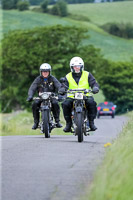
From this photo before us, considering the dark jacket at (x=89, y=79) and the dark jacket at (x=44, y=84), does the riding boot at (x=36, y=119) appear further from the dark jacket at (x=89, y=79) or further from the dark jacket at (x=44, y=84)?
the dark jacket at (x=89, y=79)

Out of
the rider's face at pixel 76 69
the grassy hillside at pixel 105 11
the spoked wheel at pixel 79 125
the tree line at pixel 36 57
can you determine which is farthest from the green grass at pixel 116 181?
the grassy hillside at pixel 105 11

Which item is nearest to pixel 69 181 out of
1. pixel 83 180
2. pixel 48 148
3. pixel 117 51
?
pixel 83 180

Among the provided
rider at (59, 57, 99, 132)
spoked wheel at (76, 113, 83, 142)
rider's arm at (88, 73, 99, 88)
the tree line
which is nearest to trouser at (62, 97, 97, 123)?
rider at (59, 57, 99, 132)

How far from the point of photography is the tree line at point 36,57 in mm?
83000

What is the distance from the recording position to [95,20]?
14512 centimetres

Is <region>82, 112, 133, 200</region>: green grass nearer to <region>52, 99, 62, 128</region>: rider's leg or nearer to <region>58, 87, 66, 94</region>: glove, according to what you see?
<region>58, 87, 66, 94</region>: glove

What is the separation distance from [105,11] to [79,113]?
446ft

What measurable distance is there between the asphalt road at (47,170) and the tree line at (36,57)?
68.4m

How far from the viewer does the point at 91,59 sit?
8288 centimetres

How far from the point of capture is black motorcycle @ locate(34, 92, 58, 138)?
50.7ft

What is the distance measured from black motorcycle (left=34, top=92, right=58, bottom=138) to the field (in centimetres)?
10110

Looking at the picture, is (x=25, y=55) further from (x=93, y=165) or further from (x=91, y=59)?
(x=93, y=165)

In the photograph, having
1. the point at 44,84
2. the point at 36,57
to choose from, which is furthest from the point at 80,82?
the point at 36,57

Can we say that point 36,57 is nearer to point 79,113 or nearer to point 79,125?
point 79,113
